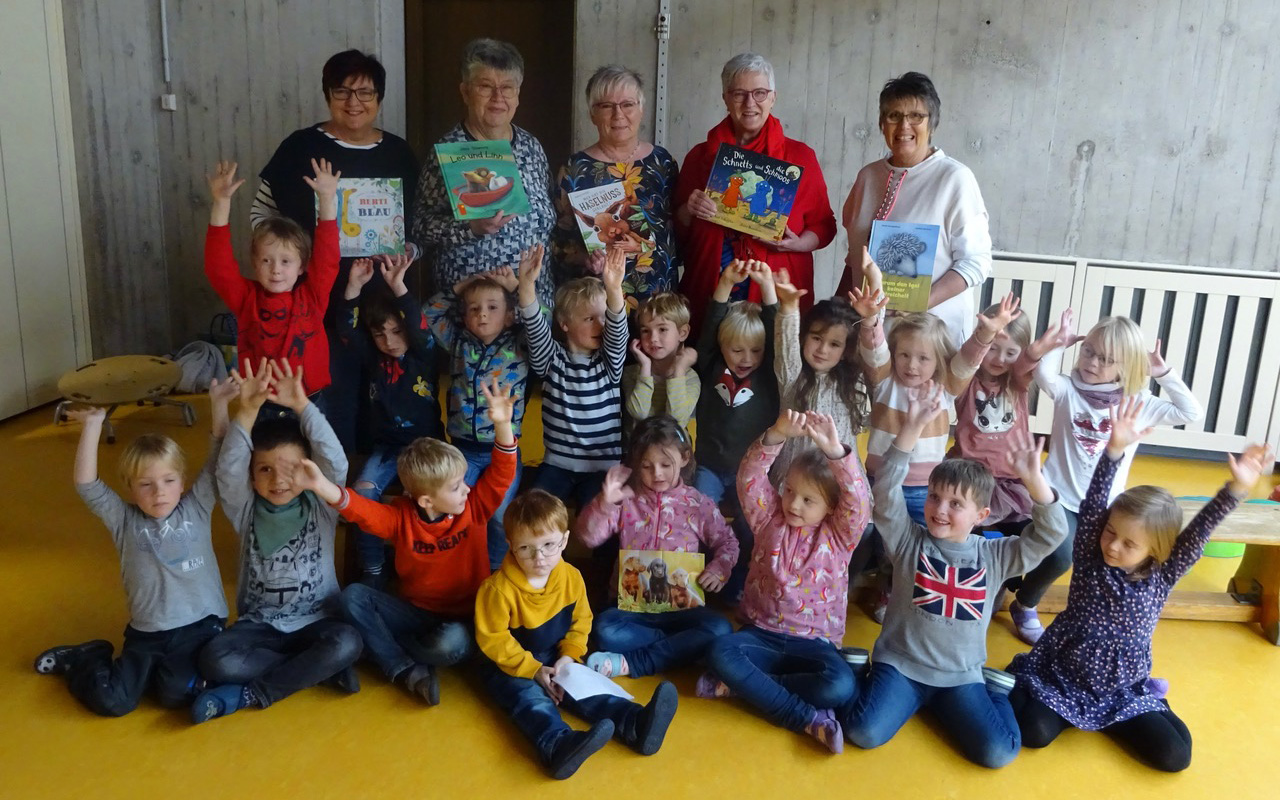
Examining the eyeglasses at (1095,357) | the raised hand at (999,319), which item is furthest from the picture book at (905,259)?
the eyeglasses at (1095,357)

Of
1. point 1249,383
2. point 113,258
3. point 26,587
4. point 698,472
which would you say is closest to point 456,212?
point 698,472

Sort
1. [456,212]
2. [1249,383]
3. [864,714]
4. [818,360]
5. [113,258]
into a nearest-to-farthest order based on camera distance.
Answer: [864,714] → [818,360] → [456,212] → [1249,383] → [113,258]

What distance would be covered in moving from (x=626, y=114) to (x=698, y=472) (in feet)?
4.19

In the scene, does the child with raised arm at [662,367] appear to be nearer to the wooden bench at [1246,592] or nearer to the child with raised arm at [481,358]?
the child with raised arm at [481,358]

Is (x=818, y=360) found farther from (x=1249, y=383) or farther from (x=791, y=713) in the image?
(x=1249, y=383)

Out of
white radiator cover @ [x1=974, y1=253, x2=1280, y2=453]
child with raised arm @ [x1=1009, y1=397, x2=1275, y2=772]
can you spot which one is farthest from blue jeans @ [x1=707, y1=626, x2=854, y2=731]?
white radiator cover @ [x1=974, y1=253, x2=1280, y2=453]

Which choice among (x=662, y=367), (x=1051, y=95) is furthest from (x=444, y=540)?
(x=1051, y=95)

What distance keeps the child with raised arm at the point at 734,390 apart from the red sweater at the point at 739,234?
211mm

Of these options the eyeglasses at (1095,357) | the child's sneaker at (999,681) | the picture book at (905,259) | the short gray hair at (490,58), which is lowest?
the child's sneaker at (999,681)

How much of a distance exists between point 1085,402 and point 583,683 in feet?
5.98

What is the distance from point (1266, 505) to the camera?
3318mm

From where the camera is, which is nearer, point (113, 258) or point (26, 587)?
point (26, 587)

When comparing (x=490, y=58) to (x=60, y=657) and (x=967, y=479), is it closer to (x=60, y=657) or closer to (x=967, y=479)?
(x=967, y=479)

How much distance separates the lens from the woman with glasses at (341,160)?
3436 millimetres
